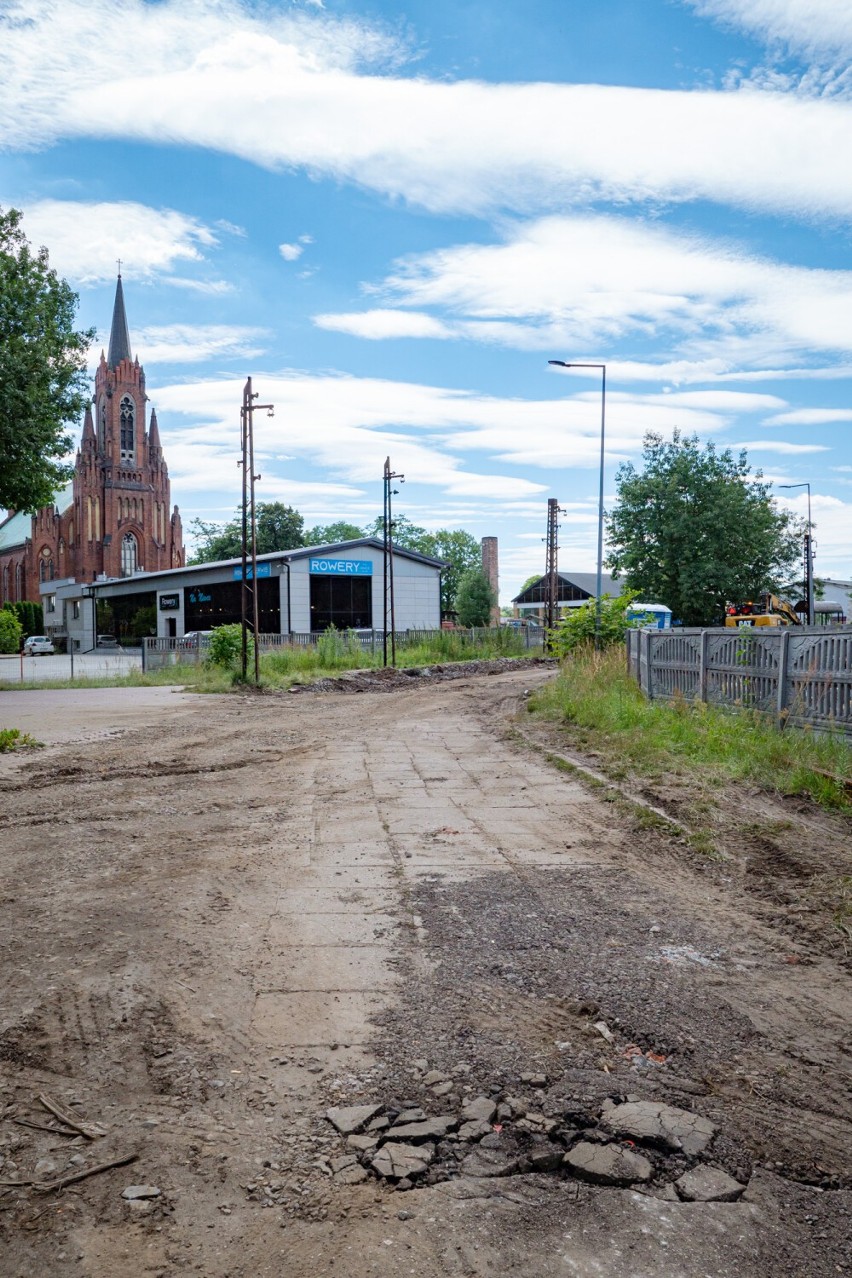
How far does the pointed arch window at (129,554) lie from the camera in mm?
90500

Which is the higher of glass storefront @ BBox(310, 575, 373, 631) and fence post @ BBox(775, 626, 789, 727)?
glass storefront @ BBox(310, 575, 373, 631)

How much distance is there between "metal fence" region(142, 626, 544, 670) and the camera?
33438 millimetres

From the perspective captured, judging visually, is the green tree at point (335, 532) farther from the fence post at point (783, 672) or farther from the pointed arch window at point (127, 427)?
the fence post at point (783, 672)

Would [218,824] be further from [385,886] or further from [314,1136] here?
[314,1136]

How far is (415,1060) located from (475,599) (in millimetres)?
74169

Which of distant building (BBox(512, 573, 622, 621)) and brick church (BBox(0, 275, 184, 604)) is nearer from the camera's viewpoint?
distant building (BBox(512, 573, 622, 621))

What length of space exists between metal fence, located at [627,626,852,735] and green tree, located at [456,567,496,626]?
201ft

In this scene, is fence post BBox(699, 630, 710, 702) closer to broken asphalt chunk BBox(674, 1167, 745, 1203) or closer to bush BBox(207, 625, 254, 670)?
broken asphalt chunk BBox(674, 1167, 745, 1203)

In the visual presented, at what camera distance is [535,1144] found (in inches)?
109

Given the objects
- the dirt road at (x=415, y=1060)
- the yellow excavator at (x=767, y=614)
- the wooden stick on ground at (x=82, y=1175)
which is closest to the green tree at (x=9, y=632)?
the yellow excavator at (x=767, y=614)

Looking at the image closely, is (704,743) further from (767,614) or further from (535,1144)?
(767,614)

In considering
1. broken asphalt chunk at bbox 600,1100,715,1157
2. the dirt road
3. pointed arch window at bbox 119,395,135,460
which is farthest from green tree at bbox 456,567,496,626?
broken asphalt chunk at bbox 600,1100,715,1157

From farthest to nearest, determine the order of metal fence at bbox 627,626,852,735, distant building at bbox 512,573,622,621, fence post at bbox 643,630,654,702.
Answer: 1. distant building at bbox 512,573,622,621
2. fence post at bbox 643,630,654,702
3. metal fence at bbox 627,626,852,735

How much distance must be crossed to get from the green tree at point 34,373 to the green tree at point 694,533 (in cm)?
3209
